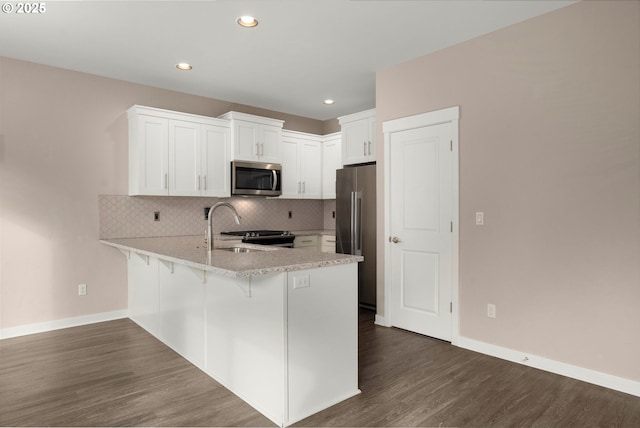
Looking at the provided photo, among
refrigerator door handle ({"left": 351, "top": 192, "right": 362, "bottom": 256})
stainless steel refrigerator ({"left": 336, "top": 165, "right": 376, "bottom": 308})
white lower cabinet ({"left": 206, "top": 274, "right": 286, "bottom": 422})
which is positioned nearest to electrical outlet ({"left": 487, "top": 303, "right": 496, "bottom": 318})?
stainless steel refrigerator ({"left": 336, "top": 165, "right": 376, "bottom": 308})

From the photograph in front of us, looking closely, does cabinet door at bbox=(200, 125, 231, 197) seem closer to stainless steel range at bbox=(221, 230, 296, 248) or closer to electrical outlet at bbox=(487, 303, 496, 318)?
stainless steel range at bbox=(221, 230, 296, 248)

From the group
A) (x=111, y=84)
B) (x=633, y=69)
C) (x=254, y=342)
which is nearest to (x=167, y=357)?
(x=254, y=342)

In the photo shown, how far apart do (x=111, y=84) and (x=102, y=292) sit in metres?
2.34

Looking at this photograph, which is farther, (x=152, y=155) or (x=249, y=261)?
(x=152, y=155)

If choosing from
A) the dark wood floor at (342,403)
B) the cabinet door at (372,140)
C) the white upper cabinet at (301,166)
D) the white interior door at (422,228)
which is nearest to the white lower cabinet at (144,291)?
the dark wood floor at (342,403)

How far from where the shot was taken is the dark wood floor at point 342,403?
2.26 metres

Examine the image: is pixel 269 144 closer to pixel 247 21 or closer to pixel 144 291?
pixel 247 21

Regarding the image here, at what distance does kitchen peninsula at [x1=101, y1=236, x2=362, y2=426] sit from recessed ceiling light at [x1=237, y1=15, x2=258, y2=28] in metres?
1.85

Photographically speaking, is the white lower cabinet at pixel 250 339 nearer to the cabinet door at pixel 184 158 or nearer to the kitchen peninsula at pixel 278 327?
the kitchen peninsula at pixel 278 327

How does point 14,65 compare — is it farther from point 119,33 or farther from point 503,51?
point 503,51

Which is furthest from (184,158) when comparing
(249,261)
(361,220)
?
(249,261)

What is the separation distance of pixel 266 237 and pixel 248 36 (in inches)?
103

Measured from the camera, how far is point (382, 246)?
4.16 m

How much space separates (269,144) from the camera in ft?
17.6
